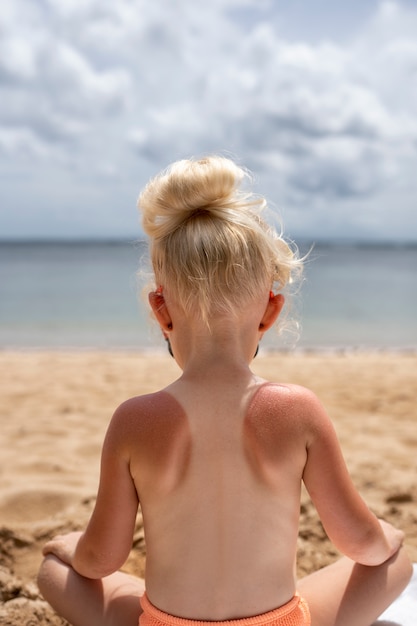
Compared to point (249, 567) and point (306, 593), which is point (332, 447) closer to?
point (249, 567)

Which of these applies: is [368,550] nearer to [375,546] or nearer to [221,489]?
[375,546]

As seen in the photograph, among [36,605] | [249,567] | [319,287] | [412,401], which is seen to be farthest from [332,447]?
[319,287]

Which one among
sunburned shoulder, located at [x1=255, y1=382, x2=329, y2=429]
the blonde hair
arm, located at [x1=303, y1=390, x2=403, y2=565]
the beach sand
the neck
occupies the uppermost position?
the blonde hair

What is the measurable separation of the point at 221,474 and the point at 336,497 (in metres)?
0.31

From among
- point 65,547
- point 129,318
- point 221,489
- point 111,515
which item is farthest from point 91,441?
point 129,318

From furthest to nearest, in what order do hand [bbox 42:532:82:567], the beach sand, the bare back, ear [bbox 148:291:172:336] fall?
the beach sand, hand [bbox 42:532:82:567], ear [bbox 148:291:172:336], the bare back

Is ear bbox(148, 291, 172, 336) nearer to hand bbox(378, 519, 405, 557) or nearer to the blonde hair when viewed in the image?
the blonde hair

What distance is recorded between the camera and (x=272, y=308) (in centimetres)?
155

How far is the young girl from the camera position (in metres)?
1.37

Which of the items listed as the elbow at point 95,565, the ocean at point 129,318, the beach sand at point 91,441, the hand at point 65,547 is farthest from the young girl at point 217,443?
the ocean at point 129,318

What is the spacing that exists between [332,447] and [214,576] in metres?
0.38

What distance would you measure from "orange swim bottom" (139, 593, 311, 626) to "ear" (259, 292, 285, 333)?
641 millimetres

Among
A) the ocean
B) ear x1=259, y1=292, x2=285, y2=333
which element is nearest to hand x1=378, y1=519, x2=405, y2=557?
ear x1=259, y1=292, x2=285, y2=333

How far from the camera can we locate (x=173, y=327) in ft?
4.92
